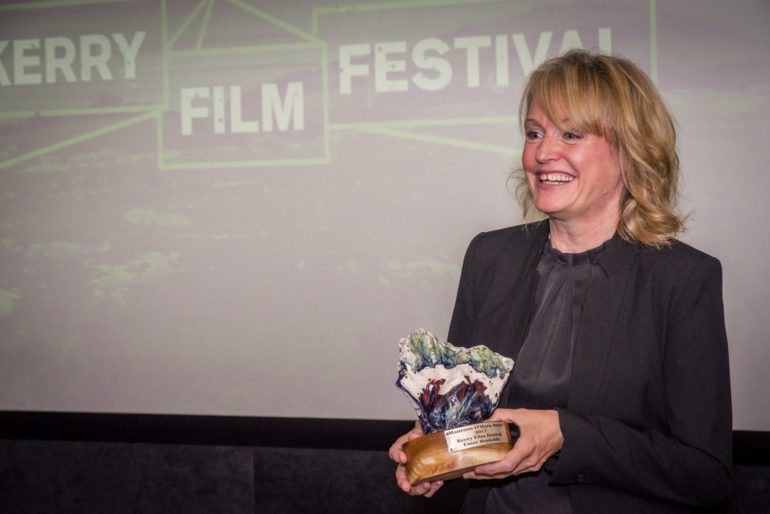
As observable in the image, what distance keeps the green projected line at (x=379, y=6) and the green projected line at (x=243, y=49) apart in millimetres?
81

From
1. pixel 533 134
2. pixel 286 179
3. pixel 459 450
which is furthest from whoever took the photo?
pixel 286 179

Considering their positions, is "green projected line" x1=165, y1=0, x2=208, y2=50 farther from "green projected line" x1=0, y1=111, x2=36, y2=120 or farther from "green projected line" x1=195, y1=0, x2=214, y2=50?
"green projected line" x1=0, y1=111, x2=36, y2=120

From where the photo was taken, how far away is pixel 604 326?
4.55 feet

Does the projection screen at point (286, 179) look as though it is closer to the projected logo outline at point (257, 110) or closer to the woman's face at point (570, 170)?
the projected logo outline at point (257, 110)

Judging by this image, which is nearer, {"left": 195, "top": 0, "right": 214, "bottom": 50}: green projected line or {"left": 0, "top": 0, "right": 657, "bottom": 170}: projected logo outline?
{"left": 0, "top": 0, "right": 657, "bottom": 170}: projected logo outline

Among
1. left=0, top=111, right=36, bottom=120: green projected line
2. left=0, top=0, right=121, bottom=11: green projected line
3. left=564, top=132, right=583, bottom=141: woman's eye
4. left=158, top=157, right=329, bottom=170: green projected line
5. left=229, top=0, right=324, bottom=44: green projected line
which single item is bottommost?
left=564, top=132, right=583, bottom=141: woman's eye

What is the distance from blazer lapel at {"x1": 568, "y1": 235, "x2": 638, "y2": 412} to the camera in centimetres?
136

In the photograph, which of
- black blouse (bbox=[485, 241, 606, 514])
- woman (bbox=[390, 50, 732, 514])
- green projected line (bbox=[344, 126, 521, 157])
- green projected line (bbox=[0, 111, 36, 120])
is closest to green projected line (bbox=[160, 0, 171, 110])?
green projected line (bbox=[0, 111, 36, 120])

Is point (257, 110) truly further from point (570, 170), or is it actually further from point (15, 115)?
point (570, 170)

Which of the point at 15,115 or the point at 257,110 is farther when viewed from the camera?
the point at 15,115

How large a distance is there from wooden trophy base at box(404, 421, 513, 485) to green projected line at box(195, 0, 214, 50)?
239 cm

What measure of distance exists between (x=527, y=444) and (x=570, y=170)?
0.53m

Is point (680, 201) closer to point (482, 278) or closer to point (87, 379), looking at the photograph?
point (482, 278)

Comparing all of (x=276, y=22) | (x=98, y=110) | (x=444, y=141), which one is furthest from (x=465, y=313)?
(x=98, y=110)
